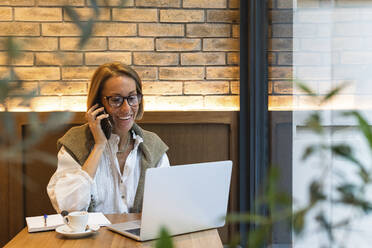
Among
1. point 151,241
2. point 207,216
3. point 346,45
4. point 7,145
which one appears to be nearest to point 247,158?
point 207,216

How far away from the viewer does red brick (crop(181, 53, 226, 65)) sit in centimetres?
301

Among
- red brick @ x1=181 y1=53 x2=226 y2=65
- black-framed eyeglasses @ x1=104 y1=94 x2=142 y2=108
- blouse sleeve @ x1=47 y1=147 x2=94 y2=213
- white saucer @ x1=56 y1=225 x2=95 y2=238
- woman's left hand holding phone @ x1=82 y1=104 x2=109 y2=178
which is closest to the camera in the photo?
white saucer @ x1=56 y1=225 x2=95 y2=238

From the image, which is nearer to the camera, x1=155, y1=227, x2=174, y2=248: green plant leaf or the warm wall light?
x1=155, y1=227, x2=174, y2=248: green plant leaf

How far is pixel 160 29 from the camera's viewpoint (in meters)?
2.97

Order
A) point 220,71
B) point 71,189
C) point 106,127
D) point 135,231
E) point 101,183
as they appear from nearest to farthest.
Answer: point 135,231 < point 71,189 < point 101,183 < point 106,127 < point 220,71

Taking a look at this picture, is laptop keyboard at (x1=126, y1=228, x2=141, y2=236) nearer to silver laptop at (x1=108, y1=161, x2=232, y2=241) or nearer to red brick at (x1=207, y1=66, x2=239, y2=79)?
silver laptop at (x1=108, y1=161, x2=232, y2=241)

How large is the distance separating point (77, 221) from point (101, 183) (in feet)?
2.02

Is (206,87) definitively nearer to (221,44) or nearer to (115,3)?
(221,44)

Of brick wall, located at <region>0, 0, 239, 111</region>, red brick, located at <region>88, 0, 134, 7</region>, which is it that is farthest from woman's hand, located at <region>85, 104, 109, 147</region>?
red brick, located at <region>88, 0, 134, 7</region>

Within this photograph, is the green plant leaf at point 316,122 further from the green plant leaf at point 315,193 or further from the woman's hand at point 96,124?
the woman's hand at point 96,124

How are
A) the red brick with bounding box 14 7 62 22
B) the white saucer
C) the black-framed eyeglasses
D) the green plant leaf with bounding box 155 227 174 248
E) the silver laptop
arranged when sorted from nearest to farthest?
the green plant leaf with bounding box 155 227 174 248, the silver laptop, the white saucer, the black-framed eyeglasses, the red brick with bounding box 14 7 62 22

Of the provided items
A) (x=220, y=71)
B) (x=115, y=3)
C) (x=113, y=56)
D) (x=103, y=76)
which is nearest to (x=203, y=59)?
(x=220, y=71)

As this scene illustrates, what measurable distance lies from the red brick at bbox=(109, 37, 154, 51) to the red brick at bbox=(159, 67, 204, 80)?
0.18 meters

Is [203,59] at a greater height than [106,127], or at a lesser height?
greater
